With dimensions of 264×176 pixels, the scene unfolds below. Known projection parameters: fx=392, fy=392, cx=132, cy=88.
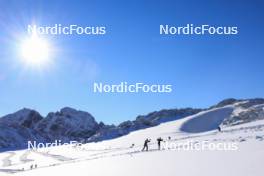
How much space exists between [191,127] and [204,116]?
8211 millimetres

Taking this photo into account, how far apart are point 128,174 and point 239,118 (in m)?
68.6

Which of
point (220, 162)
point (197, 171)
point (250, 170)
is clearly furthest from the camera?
point (220, 162)

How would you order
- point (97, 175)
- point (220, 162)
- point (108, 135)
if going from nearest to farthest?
point (220, 162) < point (97, 175) < point (108, 135)

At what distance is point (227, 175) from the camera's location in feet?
44.0

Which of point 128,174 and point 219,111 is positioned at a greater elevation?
point 219,111

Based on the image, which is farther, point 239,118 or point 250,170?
point 239,118

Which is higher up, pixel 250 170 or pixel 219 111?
pixel 219 111

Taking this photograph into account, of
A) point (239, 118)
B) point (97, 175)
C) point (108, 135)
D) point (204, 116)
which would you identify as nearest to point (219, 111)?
point (204, 116)

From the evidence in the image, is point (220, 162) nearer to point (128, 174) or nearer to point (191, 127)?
point (128, 174)

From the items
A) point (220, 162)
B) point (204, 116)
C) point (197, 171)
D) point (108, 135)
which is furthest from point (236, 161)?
point (108, 135)

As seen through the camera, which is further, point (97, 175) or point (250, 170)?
point (97, 175)

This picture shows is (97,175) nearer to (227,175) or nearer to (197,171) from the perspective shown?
(197,171)

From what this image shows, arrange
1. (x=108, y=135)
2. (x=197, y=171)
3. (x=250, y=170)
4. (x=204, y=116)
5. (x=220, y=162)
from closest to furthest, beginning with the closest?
(x=250, y=170)
(x=197, y=171)
(x=220, y=162)
(x=204, y=116)
(x=108, y=135)

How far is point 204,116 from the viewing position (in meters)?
101
